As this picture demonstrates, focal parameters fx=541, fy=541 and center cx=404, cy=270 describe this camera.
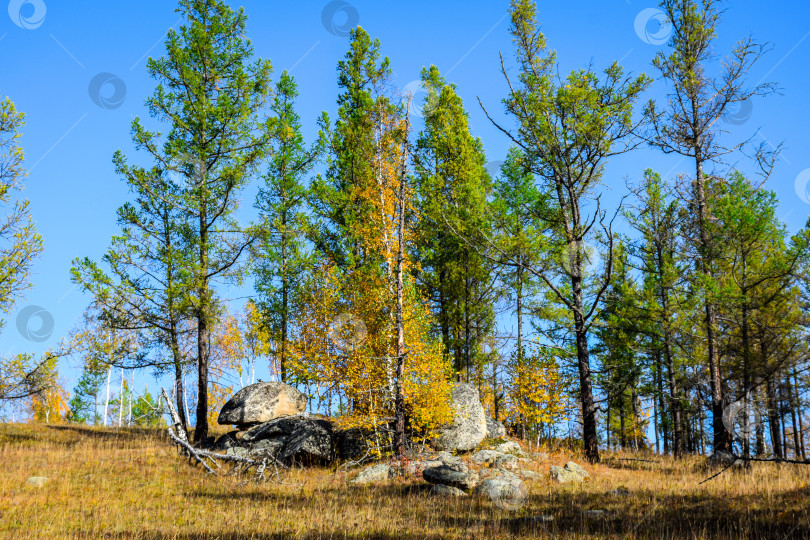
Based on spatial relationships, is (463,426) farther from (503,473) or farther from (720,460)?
(720,460)

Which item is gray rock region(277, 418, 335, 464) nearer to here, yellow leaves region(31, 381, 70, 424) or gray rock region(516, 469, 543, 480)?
gray rock region(516, 469, 543, 480)

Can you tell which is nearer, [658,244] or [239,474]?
[239,474]

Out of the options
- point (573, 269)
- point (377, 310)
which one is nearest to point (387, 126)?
point (377, 310)

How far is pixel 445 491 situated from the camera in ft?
32.1

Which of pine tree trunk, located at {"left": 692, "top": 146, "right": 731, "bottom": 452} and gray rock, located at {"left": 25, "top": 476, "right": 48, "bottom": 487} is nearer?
gray rock, located at {"left": 25, "top": 476, "right": 48, "bottom": 487}

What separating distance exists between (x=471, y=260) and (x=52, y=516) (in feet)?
47.1

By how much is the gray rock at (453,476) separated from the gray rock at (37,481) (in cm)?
768

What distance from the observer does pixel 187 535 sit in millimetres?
7070

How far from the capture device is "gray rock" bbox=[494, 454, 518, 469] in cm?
1184

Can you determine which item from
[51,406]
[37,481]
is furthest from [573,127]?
[51,406]

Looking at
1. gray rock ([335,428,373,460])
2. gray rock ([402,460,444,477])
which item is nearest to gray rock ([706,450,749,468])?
gray rock ([402,460,444,477])

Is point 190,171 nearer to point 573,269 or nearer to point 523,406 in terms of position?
point 573,269

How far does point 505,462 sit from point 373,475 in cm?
294

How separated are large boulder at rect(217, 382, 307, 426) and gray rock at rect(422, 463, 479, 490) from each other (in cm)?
813
